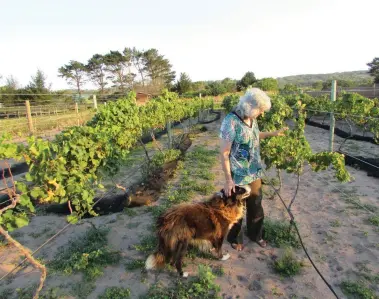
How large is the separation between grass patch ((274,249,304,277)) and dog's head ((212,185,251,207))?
841 mm

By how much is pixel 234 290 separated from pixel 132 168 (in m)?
5.51

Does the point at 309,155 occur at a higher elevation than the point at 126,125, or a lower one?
lower

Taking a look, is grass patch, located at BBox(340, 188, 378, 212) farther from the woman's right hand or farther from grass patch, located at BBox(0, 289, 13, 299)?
grass patch, located at BBox(0, 289, 13, 299)

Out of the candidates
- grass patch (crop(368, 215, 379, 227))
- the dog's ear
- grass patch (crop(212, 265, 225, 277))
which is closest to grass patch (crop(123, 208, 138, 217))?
Result: grass patch (crop(212, 265, 225, 277))

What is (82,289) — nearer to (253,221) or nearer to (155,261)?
(155,261)

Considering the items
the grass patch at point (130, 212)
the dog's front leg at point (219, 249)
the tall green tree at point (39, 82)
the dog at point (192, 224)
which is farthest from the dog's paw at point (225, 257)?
the tall green tree at point (39, 82)

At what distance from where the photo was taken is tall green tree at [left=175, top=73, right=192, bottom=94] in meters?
42.6

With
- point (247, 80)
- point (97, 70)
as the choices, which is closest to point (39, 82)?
point (97, 70)

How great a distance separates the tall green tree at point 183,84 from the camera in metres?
42.6

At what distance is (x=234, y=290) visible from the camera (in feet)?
9.27

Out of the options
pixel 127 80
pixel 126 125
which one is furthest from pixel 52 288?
pixel 127 80

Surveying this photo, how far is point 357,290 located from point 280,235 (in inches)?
44.6

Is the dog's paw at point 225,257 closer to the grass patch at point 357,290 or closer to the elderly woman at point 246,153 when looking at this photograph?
the elderly woman at point 246,153

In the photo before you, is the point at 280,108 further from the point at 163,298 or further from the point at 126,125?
the point at 163,298
